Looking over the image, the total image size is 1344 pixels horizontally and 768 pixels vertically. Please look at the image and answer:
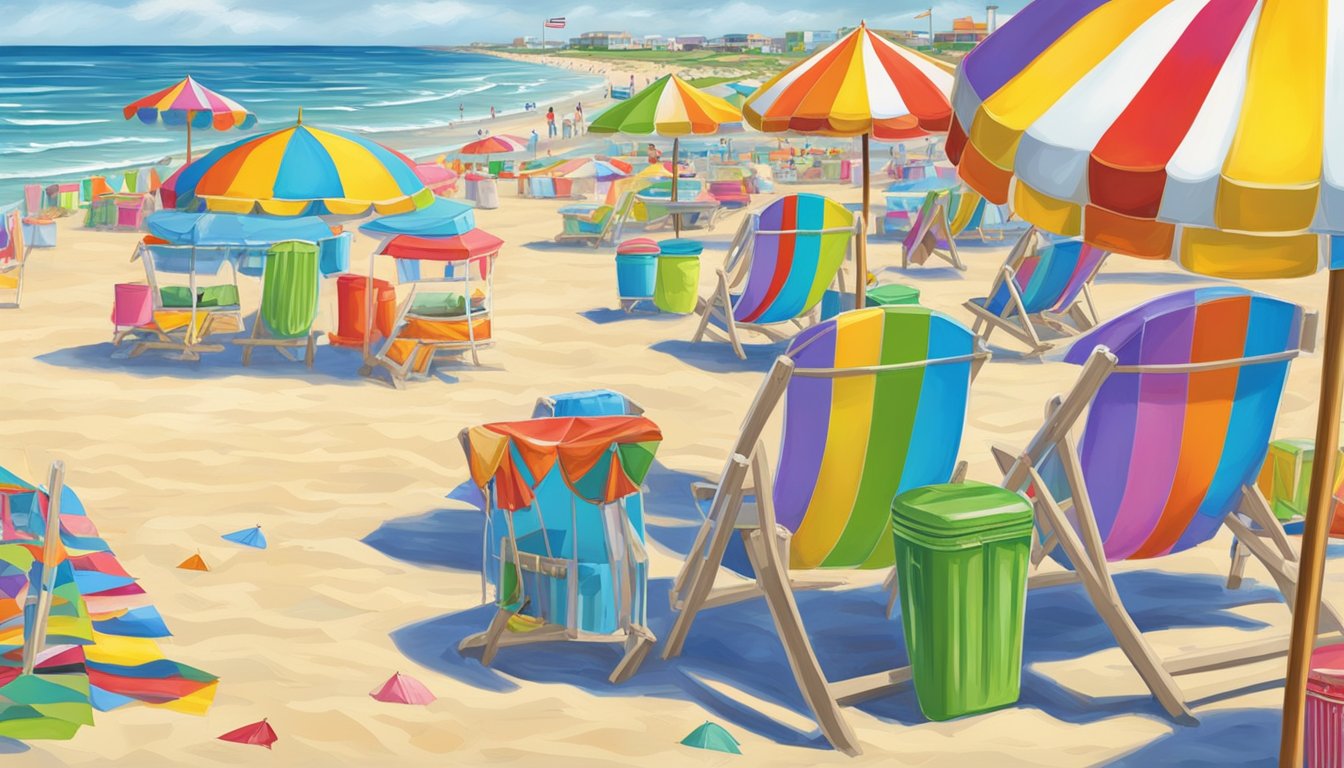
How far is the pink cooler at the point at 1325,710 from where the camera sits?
3.47 meters

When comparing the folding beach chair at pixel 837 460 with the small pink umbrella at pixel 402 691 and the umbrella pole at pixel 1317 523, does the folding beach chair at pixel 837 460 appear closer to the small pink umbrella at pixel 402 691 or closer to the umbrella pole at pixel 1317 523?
the small pink umbrella at pixel 402 691

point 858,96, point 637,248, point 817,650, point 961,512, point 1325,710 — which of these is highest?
point 858,96

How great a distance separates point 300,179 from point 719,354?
3.12 metres

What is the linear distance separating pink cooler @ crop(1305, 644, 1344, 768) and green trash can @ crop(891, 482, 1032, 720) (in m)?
0.84

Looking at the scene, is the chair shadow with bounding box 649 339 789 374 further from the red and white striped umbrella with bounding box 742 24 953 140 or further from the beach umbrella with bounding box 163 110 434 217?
the red and white striped umbrella with bounding box 742 24 953 140

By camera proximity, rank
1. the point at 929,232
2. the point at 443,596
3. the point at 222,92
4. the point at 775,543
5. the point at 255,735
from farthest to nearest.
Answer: the point at 222,92 → the point at 929,232 → the point at 443,596 → the point at 775,543 → the point at 255,735

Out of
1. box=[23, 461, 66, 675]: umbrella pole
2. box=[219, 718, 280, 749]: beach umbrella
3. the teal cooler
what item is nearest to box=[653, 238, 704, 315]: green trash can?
the teal cooler

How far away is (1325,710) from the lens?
350 centimetres

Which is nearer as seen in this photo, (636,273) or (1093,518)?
(1093,518)

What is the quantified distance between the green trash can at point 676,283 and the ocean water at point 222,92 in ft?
23.4

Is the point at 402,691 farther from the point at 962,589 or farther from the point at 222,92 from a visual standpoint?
the point at 222,92

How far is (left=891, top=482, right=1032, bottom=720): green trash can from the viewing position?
4.04 metres

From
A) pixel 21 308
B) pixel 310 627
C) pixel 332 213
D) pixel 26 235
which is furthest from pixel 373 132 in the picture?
pixel 310 627

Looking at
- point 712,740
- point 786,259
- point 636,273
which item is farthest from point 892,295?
point 712,740
